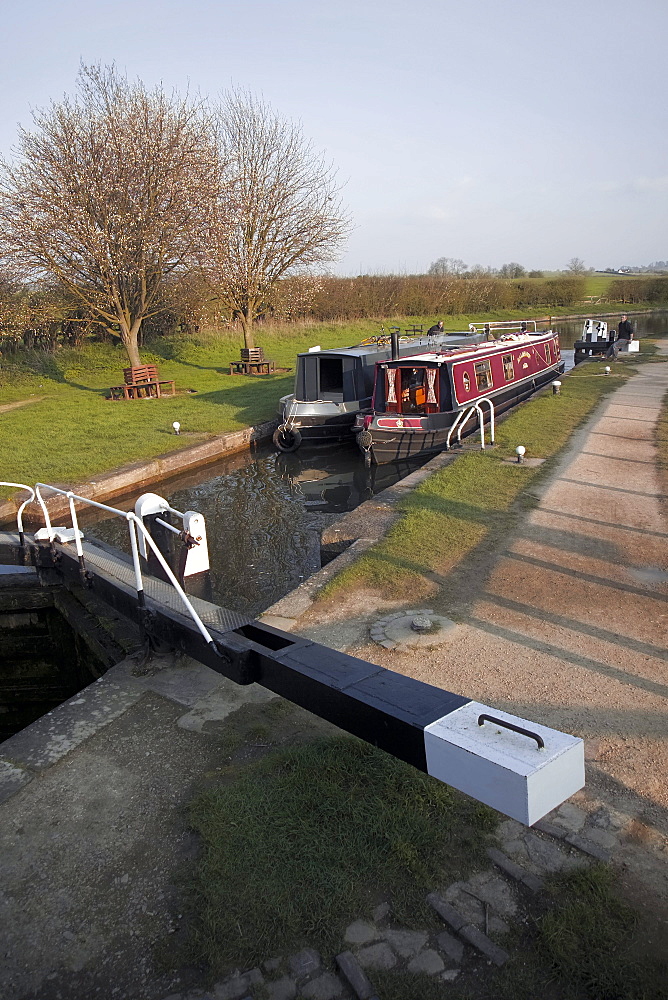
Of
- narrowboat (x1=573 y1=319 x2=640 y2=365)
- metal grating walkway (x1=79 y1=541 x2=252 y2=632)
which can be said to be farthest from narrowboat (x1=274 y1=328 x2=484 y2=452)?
narrowboat (x1=573 y1=319 x2=640 y2=365)

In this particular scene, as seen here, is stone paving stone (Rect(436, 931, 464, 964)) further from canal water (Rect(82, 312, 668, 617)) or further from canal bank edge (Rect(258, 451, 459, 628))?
canal water (Rect(82, 312, 668, 617))

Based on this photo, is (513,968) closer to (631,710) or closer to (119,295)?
(631,710)

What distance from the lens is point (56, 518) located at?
29.3ft

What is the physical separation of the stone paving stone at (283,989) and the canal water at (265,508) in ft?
13.0

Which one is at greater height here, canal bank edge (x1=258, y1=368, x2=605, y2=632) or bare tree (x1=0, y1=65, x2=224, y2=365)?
bare tree (x1=0, y1=65, x2=224, y2=365)

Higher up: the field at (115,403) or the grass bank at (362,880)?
the field at (115,403)

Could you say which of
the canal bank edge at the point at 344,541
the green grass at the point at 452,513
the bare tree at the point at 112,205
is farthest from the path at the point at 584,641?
the bare tree at the point at 112,205

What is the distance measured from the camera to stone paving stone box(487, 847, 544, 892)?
7.97 feet

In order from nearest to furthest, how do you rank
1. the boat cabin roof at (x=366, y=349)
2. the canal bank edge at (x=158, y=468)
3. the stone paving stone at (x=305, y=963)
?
the stone paving stone at (x=305, y=963) < the canal bank edge at (x=158, y=468) < the boat cabin roof at (x=366, y=349)

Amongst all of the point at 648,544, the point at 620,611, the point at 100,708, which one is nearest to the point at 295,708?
the point at 100,708

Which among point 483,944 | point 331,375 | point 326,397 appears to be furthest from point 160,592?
point 331,375

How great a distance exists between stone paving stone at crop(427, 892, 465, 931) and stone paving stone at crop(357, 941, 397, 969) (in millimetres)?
220

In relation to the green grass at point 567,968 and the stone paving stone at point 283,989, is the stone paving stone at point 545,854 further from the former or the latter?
the stone paving stone at point 283,989

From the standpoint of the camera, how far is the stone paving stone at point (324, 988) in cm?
207
